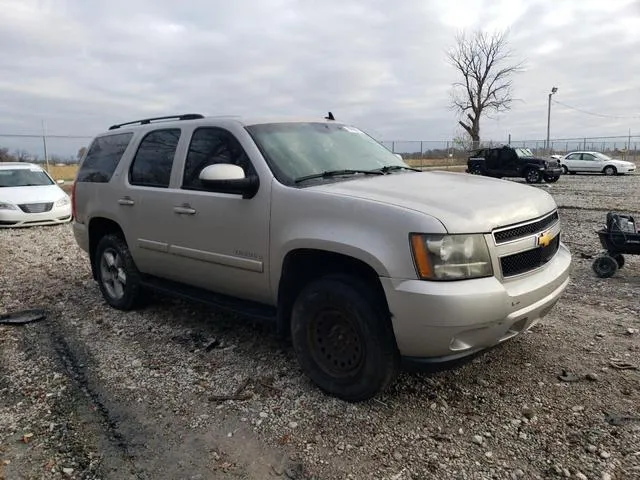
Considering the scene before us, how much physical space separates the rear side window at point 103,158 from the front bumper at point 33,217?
22.6 feet

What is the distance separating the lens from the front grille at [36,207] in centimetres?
1153

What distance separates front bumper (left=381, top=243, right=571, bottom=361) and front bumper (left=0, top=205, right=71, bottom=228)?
11041 millimetres

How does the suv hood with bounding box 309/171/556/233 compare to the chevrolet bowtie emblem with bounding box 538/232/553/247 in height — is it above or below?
above

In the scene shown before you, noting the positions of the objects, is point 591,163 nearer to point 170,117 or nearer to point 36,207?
point 36,207

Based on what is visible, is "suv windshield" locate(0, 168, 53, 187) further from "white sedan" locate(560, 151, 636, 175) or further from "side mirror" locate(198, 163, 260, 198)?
"white sedan" locate(560, 151, 636, 175)

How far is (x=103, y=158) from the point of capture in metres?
5.49

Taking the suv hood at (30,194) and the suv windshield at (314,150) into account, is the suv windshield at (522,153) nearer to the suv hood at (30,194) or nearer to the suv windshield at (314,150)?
the suv hood at (30,194)

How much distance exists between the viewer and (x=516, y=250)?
10.1 feet

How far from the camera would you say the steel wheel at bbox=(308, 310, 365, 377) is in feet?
10.6

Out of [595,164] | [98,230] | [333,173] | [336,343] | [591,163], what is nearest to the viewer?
[336,343]

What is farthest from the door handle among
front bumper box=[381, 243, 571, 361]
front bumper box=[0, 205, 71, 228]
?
front bumper box=[0, 205, 71, 228]

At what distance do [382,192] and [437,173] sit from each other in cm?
119

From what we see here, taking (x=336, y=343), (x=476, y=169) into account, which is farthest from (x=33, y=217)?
(x=476, y=169)

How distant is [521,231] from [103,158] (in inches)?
169
